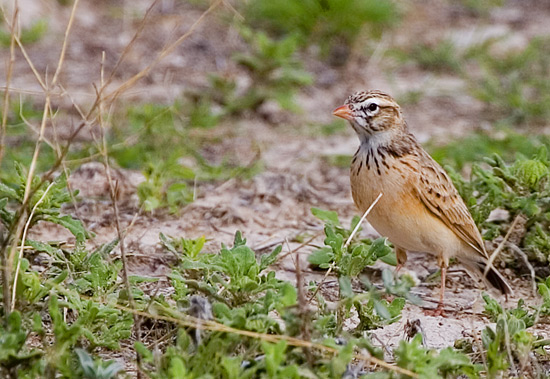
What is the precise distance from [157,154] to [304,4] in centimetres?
332

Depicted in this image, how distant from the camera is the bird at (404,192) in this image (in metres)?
5.49

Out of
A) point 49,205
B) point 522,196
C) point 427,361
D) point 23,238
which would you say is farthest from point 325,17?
point 427,361

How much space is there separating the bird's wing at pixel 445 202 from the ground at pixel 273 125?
1.24ft

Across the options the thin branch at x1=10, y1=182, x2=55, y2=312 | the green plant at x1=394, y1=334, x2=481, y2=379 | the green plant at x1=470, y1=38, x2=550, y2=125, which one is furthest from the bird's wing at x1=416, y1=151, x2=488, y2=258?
the green plant at x1=470, y1=38, x2=550, y2=125

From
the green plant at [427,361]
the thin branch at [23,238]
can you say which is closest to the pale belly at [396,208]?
the green plant at [427,361]

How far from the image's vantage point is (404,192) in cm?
550

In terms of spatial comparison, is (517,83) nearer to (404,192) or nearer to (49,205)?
(404,192)

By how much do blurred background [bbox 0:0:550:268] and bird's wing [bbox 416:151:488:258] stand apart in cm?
29

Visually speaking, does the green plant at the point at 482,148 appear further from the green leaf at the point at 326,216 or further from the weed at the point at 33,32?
the weed at the point at 33,32

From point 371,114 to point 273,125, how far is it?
11.1 ft

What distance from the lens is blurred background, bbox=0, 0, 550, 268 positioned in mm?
6996

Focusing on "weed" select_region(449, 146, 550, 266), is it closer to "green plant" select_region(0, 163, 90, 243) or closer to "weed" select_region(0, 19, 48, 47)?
"green plant" select_region(0, 163, 90, 243)

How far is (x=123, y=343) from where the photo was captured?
4.56 m

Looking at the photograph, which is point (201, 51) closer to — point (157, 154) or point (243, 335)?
point (157, 154)
